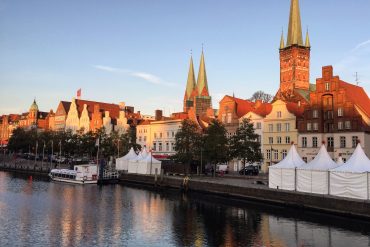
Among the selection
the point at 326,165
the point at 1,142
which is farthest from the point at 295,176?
the point at 1,142

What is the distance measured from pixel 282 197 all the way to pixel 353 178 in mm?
8259

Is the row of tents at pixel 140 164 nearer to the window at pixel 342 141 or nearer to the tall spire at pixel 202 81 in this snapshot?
the window at pixel 342 141

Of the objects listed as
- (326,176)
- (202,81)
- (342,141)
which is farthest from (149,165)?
(202,81)

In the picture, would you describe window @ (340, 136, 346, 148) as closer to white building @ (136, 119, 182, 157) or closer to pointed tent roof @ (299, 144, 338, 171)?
pointed tent roof @ (299, 144, 338, 171)

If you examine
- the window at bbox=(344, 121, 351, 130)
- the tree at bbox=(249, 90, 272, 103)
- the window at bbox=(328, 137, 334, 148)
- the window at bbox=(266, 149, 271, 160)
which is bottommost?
the window at bbox=(266, 149, 271, 160)

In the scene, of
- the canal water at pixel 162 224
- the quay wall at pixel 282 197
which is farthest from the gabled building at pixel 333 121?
the canal water at pixel 162 224

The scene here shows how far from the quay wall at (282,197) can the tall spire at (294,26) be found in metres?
90.4

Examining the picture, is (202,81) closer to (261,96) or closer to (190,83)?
(190,83)

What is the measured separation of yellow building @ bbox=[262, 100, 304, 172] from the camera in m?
75.2

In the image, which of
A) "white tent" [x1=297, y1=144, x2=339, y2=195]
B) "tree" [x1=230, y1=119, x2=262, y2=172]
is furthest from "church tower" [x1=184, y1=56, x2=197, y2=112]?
"white tent" [x1=297, y1=144, x2=339, y2=195]

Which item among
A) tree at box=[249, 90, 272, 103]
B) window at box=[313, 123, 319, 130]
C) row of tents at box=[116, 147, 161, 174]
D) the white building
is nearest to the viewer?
window at box=[313, 123, 319, 130]

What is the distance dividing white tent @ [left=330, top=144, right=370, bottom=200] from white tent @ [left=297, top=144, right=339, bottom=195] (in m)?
0.95

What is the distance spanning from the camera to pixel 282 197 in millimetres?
44469

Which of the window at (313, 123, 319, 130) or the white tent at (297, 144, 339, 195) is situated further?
the window at (313, 123, 319, 130)
